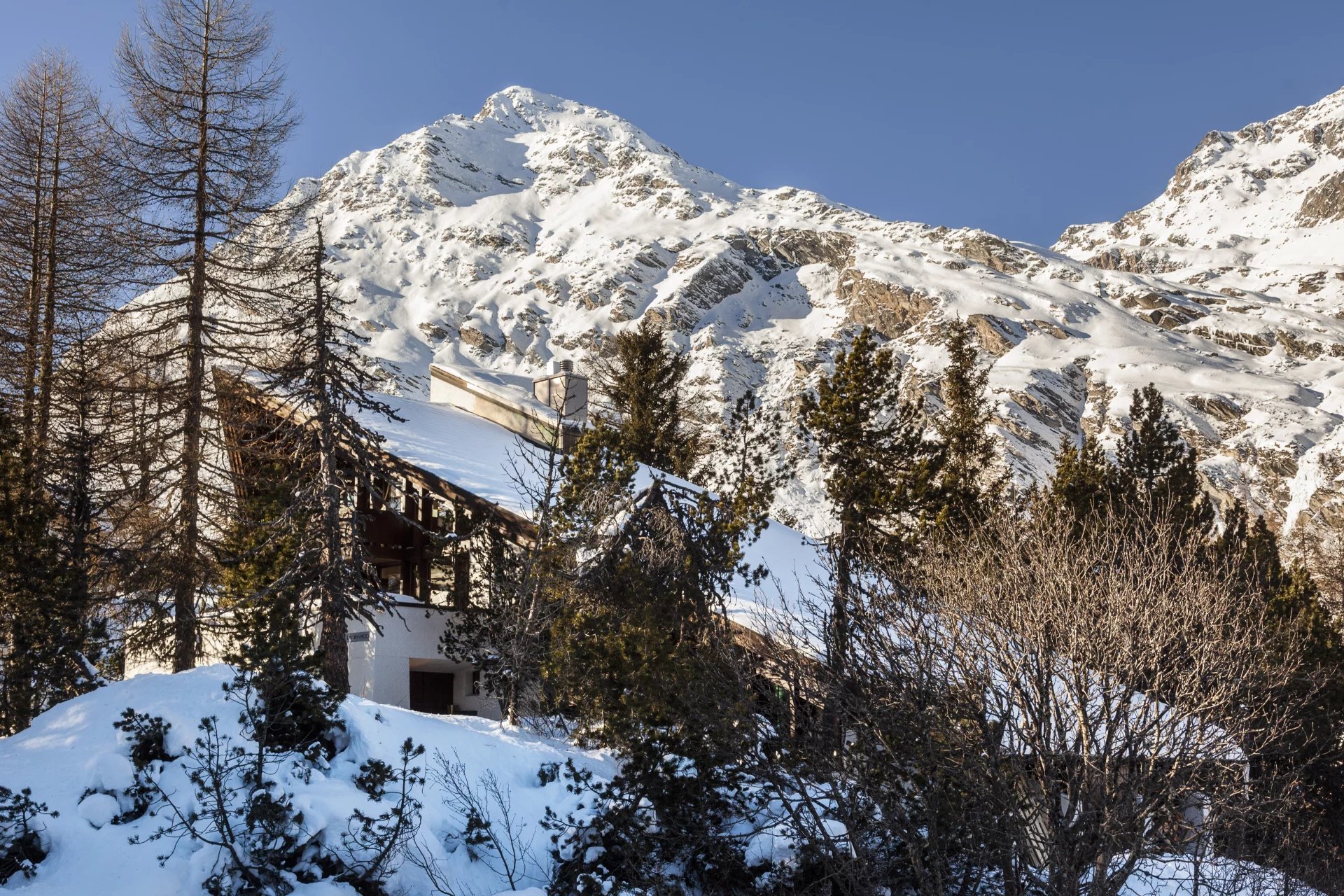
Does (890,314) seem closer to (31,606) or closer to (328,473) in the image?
(328,473)

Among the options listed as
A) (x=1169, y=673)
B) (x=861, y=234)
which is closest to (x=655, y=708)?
(x=1169, y=673)

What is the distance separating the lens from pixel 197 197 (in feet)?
57.7

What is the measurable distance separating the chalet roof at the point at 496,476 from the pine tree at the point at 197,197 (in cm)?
364

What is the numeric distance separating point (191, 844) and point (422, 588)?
1282 centimetres

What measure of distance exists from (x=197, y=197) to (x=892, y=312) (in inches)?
5775

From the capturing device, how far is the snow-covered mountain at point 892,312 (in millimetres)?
116938

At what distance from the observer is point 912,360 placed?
447 ft

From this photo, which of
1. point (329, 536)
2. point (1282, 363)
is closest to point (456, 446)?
point (329, 536)

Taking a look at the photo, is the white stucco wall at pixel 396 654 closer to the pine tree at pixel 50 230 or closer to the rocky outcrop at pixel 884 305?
the pine tree at pixel 50 230

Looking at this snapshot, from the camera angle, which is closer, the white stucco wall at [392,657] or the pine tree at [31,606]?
the pine tree at [31,606]

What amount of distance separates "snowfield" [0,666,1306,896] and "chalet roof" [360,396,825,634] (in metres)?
4.06

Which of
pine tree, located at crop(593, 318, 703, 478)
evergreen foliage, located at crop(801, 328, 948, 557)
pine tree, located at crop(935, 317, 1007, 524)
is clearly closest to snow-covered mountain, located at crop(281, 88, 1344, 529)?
pine tree, located at crop(593, 318, 703, 478)

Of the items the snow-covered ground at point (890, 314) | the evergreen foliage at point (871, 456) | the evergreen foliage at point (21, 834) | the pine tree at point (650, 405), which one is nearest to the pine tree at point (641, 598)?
the evergreen foliage at point (871, 456)

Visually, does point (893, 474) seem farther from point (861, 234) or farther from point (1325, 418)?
point (861, 234)
